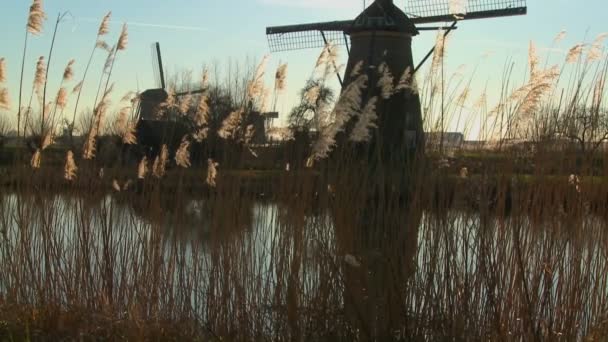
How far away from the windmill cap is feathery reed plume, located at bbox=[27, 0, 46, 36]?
11371 mm

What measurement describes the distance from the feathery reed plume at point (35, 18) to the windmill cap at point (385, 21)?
11.4 metres

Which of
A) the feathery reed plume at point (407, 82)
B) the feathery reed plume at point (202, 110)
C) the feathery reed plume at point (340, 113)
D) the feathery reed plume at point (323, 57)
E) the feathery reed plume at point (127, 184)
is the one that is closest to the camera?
the feathery reed plume at point (340, 113)

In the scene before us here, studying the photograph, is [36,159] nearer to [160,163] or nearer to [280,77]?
[160,163]

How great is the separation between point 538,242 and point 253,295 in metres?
1.28

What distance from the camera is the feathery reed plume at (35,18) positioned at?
3863 mm

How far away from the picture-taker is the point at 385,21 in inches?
602

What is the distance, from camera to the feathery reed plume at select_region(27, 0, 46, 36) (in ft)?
12.7

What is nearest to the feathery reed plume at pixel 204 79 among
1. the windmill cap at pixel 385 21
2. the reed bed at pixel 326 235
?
the reed bed at pixel 326 235

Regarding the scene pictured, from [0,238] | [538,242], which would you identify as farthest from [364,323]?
[0,238]

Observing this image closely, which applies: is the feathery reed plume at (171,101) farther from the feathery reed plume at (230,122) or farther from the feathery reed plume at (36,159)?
the feathery reed plume at (36,159)

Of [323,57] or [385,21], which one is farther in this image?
[385,21]

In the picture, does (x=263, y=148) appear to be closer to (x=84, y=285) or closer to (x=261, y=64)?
(x=261, y=64)

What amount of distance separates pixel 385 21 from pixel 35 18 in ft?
39.3

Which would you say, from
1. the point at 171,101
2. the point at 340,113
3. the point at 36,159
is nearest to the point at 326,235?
the point at 340,113
